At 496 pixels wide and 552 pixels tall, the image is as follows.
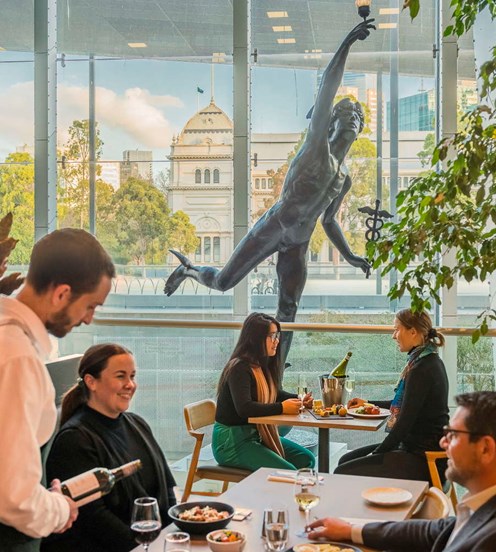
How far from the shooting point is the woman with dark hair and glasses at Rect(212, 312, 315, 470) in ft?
15.8

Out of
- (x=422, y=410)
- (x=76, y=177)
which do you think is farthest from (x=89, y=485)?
(x=76, y=177)

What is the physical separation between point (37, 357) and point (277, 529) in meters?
0.99

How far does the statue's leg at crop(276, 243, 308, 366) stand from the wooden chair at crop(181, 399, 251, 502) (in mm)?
1900

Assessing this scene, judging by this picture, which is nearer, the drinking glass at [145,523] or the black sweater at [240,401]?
the drinking glass at [145,523]

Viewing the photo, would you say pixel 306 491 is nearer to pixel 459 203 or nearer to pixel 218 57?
pixel 459 203

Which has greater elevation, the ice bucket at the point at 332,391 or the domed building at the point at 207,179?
the domed building at the point at 207,179

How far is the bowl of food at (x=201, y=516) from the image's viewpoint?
270cm

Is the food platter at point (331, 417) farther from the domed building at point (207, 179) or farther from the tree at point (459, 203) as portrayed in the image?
the domed building at point (207, 179)

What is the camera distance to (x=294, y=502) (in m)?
3.17

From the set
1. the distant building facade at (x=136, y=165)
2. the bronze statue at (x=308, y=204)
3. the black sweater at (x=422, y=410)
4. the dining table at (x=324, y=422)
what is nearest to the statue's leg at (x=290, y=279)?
the bronze statue at (x=308, y=204)

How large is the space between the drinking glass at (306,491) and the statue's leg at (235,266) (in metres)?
3.91

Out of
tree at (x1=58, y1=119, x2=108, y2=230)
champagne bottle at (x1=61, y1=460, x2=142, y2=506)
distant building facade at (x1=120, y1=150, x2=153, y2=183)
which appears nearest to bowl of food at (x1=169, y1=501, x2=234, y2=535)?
champagne bottle at (x1=61, y1=460, x2=142, y2=506)

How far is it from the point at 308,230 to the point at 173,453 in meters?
2.22

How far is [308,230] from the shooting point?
6895mm
